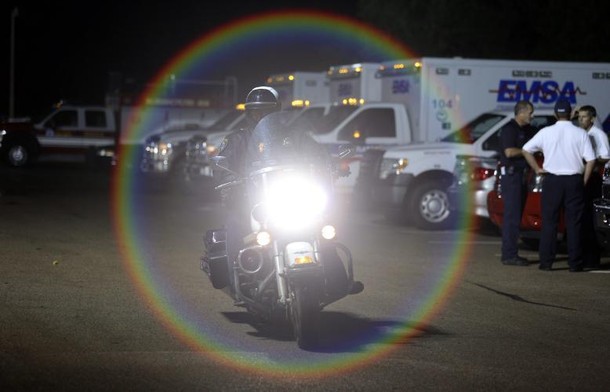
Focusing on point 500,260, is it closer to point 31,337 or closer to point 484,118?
point 484,118

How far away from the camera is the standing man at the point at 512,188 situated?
1326 centimetres

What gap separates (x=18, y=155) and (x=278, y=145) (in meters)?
26.4

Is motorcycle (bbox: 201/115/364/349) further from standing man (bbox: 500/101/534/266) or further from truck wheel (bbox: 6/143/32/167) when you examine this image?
truck wheel (bbox: 6/143/32/167)

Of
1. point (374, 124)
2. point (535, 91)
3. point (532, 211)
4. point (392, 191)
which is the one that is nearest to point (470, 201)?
point (392, 191)

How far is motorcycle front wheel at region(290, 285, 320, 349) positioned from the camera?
7.78 meters

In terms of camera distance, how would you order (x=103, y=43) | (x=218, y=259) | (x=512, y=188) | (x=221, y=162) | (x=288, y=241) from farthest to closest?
(x=103, y=43) → (x=512, y=188) → (x=218, y=259) → (x=221, y=162) → (x=288, y=241)

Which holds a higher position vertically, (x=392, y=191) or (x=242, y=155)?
(x=242, y=155)

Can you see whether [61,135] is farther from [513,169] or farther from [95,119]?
[513,169]

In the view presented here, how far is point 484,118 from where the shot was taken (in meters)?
18.0

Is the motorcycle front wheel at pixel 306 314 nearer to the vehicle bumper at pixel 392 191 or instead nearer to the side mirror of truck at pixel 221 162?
the side mirror of truck at pixel 221 162

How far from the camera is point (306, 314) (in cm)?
783

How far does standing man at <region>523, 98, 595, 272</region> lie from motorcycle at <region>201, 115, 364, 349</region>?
4.75 m

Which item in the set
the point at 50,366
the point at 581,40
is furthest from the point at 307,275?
the point at 581,40

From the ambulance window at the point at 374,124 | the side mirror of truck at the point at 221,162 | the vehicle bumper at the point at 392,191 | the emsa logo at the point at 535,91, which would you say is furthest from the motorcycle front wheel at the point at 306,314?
the emsa logo at the point at 535,91
